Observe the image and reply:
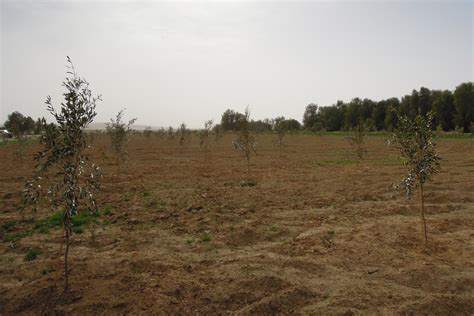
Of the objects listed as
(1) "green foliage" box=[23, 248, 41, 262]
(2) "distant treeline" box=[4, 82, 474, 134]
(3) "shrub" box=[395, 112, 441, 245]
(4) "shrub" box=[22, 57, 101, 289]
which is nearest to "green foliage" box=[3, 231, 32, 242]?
(1) "green foliage" box=[23, 248, 41, 262]

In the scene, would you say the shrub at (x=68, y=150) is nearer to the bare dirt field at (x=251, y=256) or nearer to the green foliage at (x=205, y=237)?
the bare dirt field at (x=251, y=256)

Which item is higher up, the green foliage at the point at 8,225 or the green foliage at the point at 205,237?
the green foliage at the point at 8,225

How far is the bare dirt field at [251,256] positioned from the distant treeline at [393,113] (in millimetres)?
32473

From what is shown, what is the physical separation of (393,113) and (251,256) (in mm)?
76356

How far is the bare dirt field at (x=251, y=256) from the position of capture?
5863 millimetres

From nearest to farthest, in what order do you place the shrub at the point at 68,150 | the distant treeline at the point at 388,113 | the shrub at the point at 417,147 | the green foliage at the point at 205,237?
the shrub at the point at 68,150
the shrub at the point at 417,147
the green foliage at the point at 205,237
the distant treeline at the point at 388,113

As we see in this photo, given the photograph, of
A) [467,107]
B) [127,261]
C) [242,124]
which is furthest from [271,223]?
[467,107]

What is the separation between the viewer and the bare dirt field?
5.86 m

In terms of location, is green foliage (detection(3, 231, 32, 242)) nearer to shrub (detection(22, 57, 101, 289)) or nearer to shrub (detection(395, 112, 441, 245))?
shrub (detection(22, 57, 101, 289))

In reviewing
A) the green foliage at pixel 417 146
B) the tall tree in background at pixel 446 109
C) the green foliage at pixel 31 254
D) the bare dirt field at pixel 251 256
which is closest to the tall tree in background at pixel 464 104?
the tall tree in background at pixel 446 109

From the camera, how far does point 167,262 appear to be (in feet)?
24.1

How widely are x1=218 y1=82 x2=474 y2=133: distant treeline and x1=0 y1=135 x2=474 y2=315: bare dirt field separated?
3247cm

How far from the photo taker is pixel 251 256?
770 centimetres

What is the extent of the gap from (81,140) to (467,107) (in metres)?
82.0
